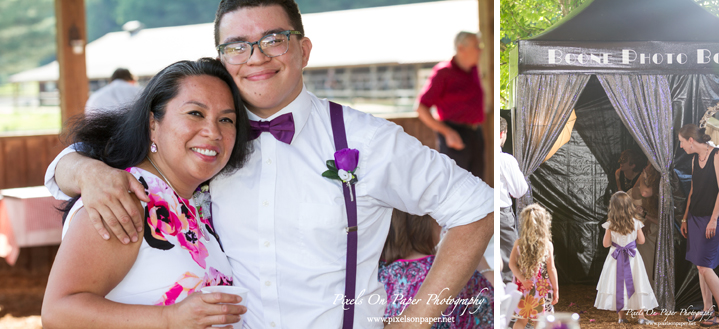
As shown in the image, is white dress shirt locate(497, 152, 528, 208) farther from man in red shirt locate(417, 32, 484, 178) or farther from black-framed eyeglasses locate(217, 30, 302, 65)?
man in red shirt locate(417, 32, 484, 178)

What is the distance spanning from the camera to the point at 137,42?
10.9 metres

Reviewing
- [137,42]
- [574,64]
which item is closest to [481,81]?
[574,64]

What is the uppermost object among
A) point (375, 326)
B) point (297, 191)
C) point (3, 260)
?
point (297, 191)

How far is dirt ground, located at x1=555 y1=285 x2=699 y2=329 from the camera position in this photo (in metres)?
1.81

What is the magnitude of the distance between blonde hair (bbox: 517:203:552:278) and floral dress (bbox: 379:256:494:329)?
1.57ft

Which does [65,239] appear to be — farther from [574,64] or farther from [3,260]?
[3,260]

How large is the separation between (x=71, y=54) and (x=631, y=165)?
666 centimetres

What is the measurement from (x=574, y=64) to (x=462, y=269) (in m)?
0.80

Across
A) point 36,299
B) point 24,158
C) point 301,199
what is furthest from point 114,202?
point 24,158

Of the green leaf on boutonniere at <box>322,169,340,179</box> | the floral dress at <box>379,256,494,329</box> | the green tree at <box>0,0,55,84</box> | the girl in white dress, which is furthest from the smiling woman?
the green tree at <box>0,0,55,84</box>

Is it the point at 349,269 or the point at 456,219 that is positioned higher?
the point at 456,219

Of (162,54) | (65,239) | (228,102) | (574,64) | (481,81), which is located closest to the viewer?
(65,239)

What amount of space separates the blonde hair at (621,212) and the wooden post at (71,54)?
6.27m

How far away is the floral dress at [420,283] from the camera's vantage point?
2.28m
